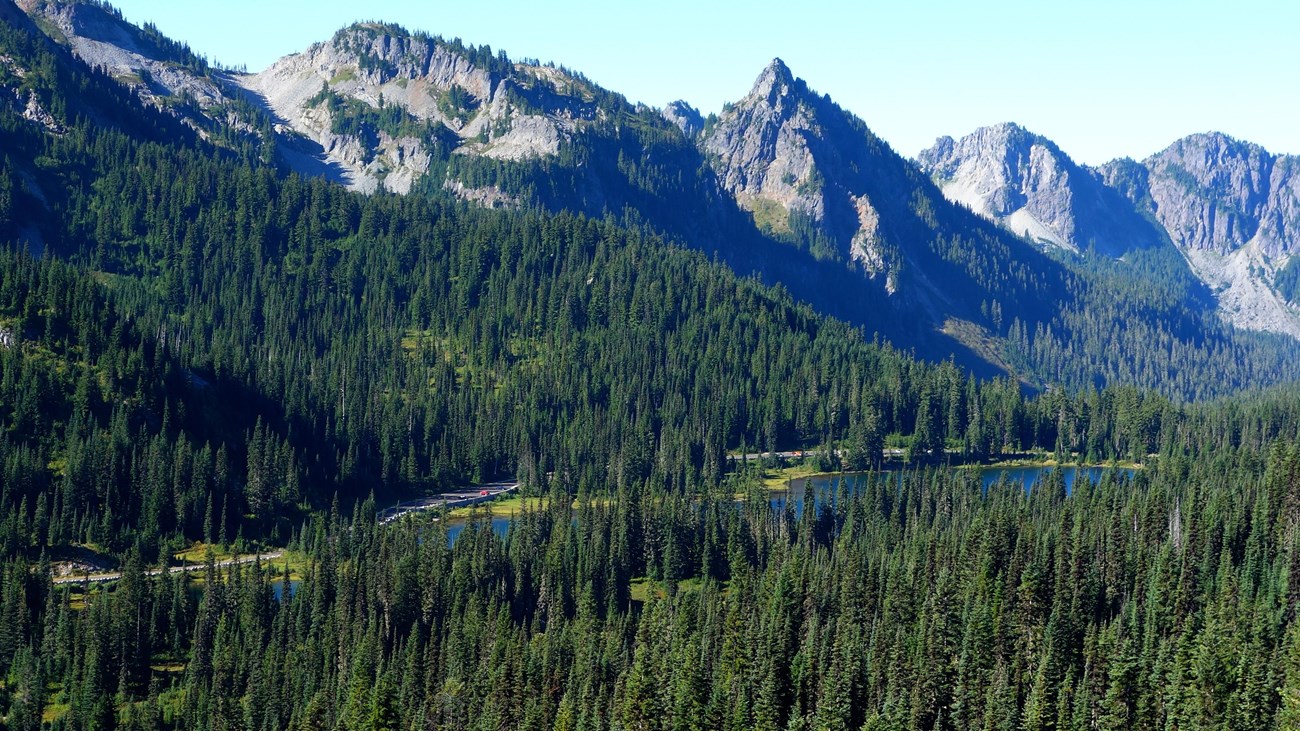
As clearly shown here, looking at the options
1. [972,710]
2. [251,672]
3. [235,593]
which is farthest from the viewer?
[235,593]

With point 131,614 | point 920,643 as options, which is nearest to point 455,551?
point 131,614

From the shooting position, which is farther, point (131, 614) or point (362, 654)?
point (131, 614)

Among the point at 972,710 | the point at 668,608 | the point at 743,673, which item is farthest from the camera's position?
the point at 668,608

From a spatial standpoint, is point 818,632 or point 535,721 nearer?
point 535,721

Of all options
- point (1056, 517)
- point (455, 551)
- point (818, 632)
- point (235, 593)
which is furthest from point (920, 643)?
point (235, 593)

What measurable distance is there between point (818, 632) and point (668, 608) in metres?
21.7

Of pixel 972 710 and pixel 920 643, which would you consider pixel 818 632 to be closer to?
pixel 920 643

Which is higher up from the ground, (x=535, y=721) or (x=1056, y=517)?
(x=1056, y=517)

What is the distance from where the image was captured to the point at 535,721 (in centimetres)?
14075

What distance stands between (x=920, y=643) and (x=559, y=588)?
54390mm

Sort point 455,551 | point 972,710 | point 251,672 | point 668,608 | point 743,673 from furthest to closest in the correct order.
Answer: point 455,551 < point 668,608 < point 251,672 < point 743,673 < point 972,710

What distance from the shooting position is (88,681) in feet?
520

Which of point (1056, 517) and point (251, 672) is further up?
point (1056, 517)

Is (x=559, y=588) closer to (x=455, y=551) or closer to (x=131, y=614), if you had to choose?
(x=455, y=551)
